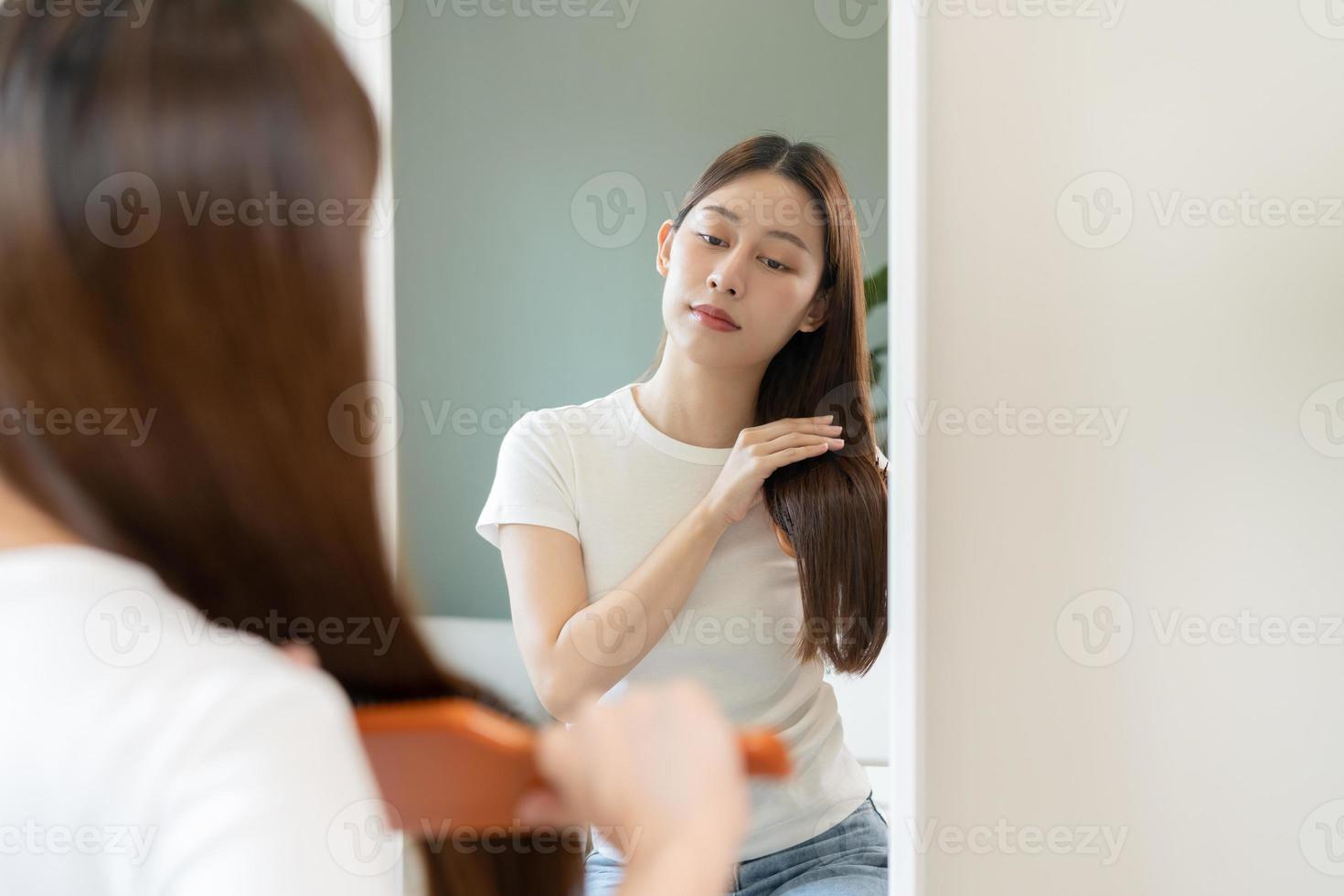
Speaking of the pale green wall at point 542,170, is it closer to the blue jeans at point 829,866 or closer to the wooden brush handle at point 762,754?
the blue jeans at point 829,866

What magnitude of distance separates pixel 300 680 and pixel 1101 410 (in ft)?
2.71

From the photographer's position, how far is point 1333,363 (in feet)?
3.37

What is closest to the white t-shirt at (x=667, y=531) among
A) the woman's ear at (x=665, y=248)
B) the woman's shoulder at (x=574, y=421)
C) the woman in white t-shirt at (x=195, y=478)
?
the woman's shoulder at (x=574, y=421)

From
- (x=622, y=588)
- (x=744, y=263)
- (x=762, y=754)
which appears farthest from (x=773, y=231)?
(x=762, y=754)

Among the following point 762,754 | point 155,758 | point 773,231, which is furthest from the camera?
point 773,231

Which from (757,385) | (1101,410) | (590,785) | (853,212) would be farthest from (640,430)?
(590,785)

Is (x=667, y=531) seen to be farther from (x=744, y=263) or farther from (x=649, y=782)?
(x=649, y=782)

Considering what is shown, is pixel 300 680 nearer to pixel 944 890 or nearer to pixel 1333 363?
pixel 944 890

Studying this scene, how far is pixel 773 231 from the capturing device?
1.01m

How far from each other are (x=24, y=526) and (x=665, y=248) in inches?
25.2

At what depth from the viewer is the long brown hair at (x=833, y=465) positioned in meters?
1.00

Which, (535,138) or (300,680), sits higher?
(535,138)

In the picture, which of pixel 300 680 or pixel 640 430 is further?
pixel 640 430

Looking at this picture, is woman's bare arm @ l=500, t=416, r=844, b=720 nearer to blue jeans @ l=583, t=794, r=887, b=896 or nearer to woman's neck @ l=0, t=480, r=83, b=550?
blue jeans @ l=583, t=794, r=887, b=896
